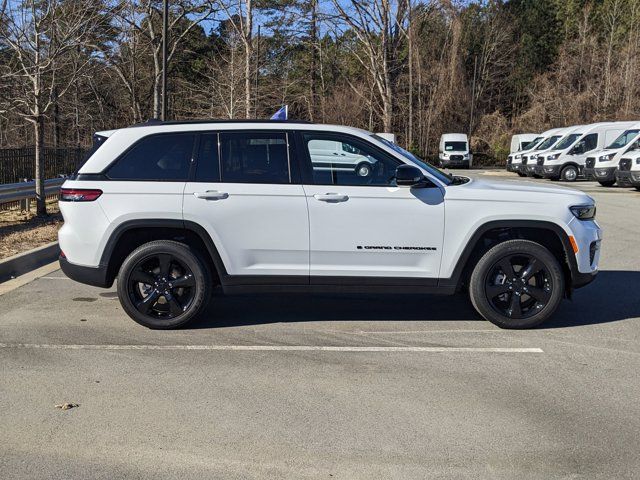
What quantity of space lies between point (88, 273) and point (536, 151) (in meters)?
30.4

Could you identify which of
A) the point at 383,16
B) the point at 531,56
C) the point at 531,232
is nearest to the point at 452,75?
the point at 531,56

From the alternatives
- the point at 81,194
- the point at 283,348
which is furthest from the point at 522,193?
the point at 81,194

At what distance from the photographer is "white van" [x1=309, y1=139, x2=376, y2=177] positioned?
624 centimetres

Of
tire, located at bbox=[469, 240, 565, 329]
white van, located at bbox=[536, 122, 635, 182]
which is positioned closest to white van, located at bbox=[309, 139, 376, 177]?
tire, located at bbox=[469, 240, 565, 329]

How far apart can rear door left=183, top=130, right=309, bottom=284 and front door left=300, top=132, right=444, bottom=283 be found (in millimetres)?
144

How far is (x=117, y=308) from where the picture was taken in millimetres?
7168

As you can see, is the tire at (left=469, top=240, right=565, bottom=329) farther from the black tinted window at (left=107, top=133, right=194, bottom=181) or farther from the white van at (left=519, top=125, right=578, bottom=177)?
the white van at (left=519, top=125, right=578, bottom=177)

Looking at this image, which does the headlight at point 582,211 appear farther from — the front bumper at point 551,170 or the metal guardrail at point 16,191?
the front bumper at point 551,170

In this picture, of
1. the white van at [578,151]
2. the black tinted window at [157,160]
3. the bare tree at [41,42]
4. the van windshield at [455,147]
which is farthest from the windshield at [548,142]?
the black tinted window at [157,160]

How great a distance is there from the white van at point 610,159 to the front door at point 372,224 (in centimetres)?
2060

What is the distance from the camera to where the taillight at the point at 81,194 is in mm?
6191

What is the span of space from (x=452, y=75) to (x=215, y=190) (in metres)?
57.8

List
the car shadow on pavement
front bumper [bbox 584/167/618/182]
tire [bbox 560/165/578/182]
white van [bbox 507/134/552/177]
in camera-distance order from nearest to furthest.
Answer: the car shadow on pavement → front bumper [bbox 584/167/618/182] → tire [bbox 560/165/578/182] → white van [bbox 507/134/552/177]

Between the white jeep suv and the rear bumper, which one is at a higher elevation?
the white jeep suv
